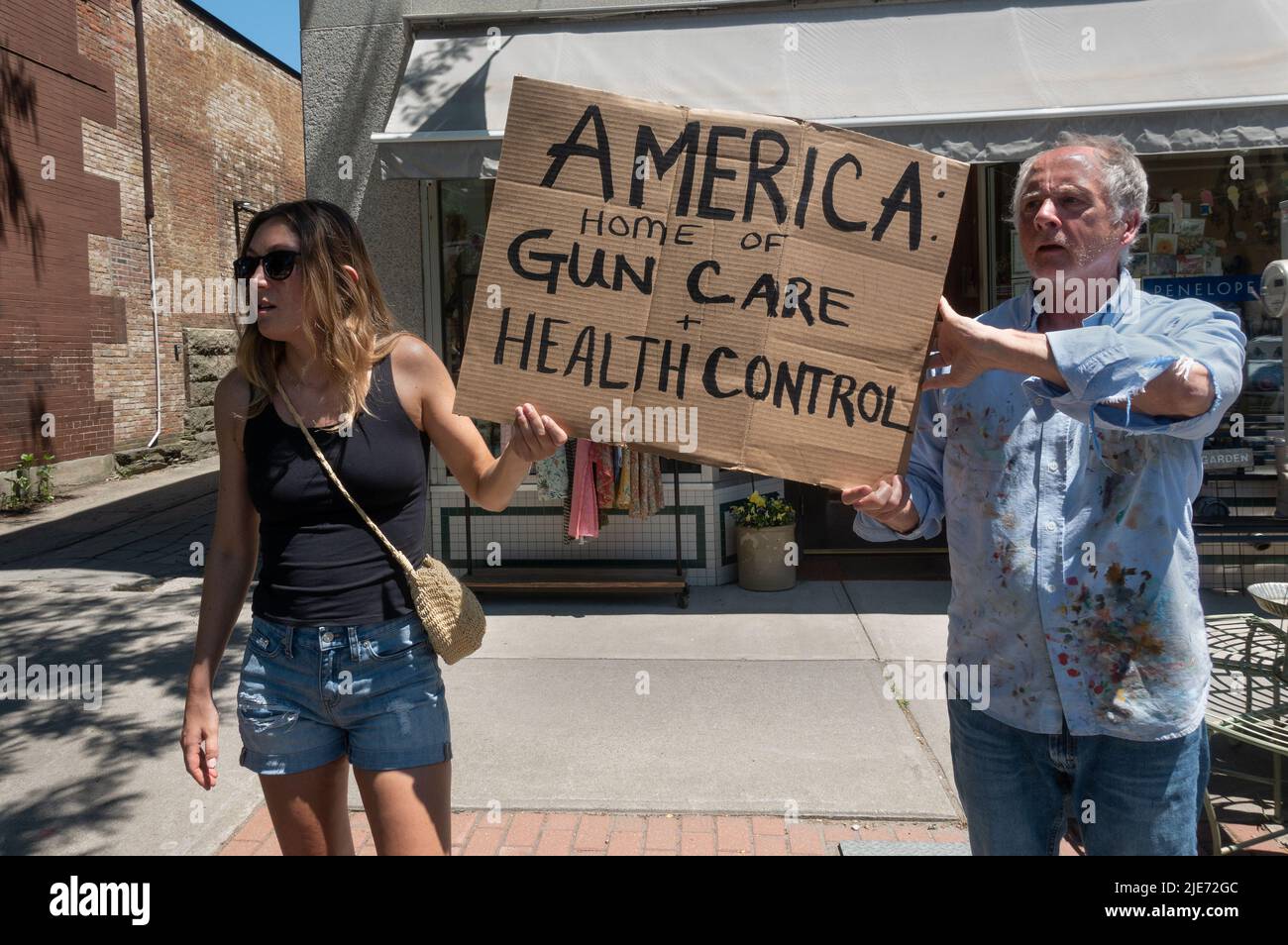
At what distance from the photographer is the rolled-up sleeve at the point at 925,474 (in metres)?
2.12

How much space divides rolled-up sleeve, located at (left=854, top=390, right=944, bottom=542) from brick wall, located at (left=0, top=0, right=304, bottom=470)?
484 inches

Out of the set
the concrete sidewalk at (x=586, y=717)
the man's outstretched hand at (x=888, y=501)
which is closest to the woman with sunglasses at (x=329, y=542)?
the man's outstretched hand at (x=888, y=501)

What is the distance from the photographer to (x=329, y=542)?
86.7 inches

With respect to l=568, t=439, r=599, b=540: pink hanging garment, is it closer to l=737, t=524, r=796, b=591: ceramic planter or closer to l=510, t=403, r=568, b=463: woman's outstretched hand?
l=737, t=524, r=796, b=591: ceramic planter

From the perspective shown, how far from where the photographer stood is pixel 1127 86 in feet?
18.9

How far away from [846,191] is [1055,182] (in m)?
0.37

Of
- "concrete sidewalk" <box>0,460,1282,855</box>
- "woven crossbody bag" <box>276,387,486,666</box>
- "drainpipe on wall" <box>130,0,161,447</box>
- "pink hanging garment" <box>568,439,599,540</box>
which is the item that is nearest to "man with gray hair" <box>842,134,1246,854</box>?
"woven crossbody bag" <box>276,387,486,666</box>

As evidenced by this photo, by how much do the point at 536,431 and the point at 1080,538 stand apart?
105 centimetres

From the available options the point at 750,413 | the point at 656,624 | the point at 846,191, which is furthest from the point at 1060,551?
the point at 656,624

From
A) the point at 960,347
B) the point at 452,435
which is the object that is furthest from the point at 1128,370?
the point at 452,435

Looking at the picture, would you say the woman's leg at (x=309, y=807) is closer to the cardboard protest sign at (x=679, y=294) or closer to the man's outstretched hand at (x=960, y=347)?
the cardboard protest sign at (x=679, y=294)

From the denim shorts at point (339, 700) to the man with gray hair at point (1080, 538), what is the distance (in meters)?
1.04

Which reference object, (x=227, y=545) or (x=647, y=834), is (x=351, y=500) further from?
(x=647, y=834)
